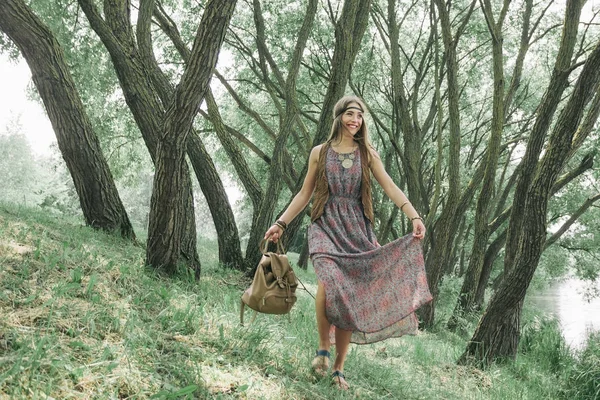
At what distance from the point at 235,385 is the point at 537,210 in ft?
12.4

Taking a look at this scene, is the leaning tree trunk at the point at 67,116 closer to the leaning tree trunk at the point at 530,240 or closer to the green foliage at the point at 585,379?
the leaning tree trunk at the point at 530,240

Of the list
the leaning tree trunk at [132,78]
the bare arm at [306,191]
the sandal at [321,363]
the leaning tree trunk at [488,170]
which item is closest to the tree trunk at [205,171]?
the leaning tree trunk at [132,78]

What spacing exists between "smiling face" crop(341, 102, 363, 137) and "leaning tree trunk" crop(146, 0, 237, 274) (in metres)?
1.67

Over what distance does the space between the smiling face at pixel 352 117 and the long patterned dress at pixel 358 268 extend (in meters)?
0.20

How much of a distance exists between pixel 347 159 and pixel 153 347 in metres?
1.97

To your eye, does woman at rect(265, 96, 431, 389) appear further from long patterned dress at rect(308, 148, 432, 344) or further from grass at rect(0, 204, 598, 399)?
grass at rect(0, 204, 598, 399)

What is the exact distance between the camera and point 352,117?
13.8 feet

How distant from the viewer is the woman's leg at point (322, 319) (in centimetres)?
395

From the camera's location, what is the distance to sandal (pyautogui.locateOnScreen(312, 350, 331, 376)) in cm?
401

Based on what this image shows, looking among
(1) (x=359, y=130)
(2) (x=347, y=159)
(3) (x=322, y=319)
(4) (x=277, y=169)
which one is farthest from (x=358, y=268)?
(4) (x=277, y=169)

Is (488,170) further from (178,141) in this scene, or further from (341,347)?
(341,347)

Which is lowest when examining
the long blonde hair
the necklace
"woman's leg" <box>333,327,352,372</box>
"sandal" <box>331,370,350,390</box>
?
"sandal" <box>331,370,350,390</box>

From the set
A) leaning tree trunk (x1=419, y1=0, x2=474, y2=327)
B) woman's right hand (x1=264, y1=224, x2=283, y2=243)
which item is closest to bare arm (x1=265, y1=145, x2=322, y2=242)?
woman's right hand (x1=264, y1=224, x2=283, y2=243)

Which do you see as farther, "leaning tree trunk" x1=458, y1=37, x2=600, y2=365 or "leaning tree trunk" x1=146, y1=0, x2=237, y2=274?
"leaning tree trunk" x1=458, y1=37, x2=600, y2=365
